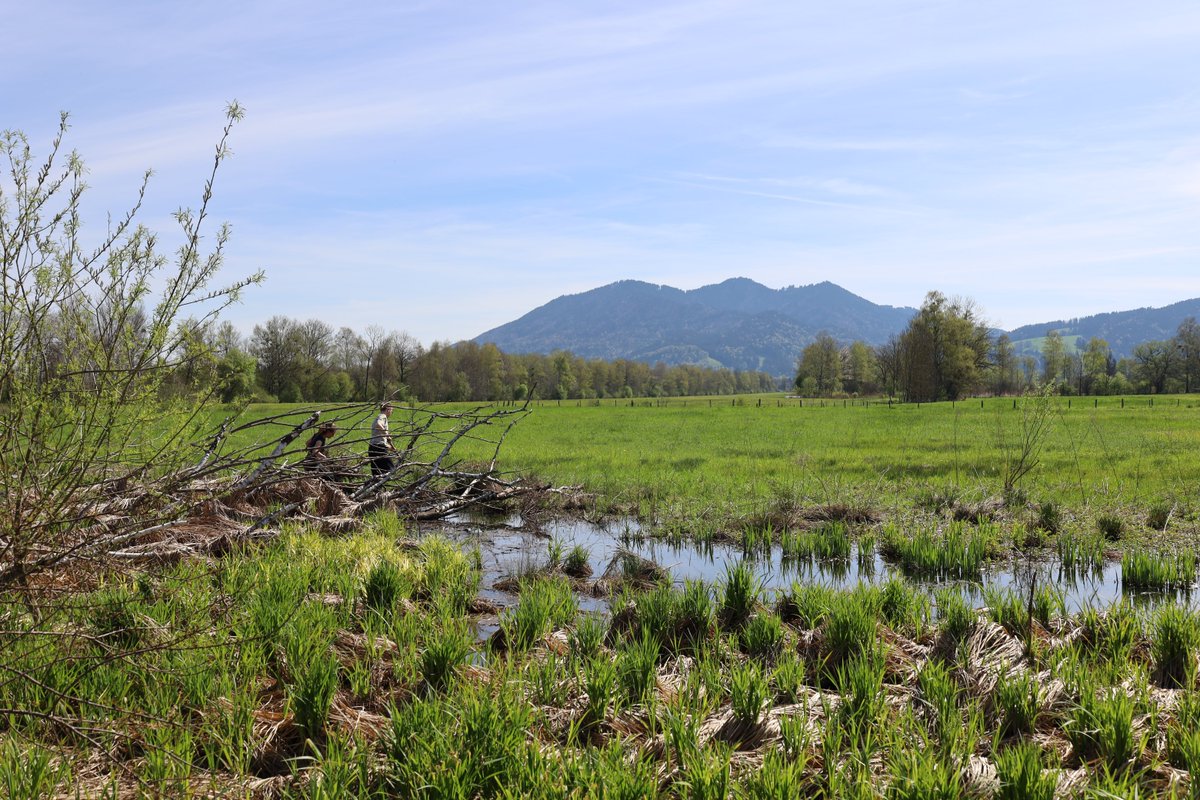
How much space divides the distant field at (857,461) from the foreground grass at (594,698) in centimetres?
703

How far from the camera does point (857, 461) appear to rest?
2003cm

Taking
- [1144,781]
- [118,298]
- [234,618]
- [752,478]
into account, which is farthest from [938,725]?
[752,478]

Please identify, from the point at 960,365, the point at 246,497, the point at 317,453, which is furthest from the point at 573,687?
the point at 960,365

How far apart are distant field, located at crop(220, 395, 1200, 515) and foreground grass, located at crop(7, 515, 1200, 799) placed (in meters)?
7.03

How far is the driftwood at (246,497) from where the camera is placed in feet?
17.7

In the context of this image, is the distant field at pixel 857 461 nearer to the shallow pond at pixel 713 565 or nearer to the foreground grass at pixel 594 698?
the shallow pond at pixel 713 565

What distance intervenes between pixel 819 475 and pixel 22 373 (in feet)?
51.5

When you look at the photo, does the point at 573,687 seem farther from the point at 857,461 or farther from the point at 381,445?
the point at 857,461

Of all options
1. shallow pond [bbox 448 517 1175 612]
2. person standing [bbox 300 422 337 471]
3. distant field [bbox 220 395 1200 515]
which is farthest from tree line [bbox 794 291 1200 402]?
person standing [bbox 300 422 337 471]

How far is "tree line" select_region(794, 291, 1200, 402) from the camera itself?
7219cm

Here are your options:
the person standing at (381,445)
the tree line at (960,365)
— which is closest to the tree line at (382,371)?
the person standing at (381,445)

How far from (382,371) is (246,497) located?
311 cm

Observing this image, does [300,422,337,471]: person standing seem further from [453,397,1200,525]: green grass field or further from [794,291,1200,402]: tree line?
[794,291,1200,402]: tree line

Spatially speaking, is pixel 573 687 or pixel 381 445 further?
pixel 381 445
